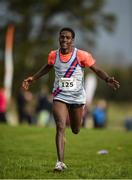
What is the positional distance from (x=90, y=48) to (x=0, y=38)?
825 cm

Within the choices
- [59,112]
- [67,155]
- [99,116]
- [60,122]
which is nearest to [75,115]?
[59,112]

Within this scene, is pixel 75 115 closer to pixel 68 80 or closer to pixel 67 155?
pixel 68 80

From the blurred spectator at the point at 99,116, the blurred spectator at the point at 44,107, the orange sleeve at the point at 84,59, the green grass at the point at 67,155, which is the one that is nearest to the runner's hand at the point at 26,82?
the orange sleeve at the point at 84,59

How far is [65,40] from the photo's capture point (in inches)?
438

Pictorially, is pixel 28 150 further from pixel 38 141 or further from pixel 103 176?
pixel 103 176

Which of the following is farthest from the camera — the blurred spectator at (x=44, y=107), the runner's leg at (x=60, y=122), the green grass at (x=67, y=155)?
the blurred spectator at (x=44, y=107)

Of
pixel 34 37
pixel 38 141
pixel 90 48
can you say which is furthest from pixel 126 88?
pixel 38 141

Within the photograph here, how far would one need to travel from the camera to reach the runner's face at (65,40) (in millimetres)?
11108

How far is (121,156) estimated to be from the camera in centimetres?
1416

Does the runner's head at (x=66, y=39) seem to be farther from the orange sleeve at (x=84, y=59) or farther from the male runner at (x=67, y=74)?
the orange sleeve at (x=84, y=59)

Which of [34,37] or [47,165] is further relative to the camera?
[34,37]

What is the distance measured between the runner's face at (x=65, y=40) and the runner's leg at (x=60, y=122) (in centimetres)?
91

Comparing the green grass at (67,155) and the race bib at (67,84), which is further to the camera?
the race bib at (67,84)

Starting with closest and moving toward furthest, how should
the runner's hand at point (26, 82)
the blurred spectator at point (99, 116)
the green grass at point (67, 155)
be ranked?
the green grass at point (67, 155) < the runner's hand at point (26, 82) < the blurred spectator at point (99, 116)
